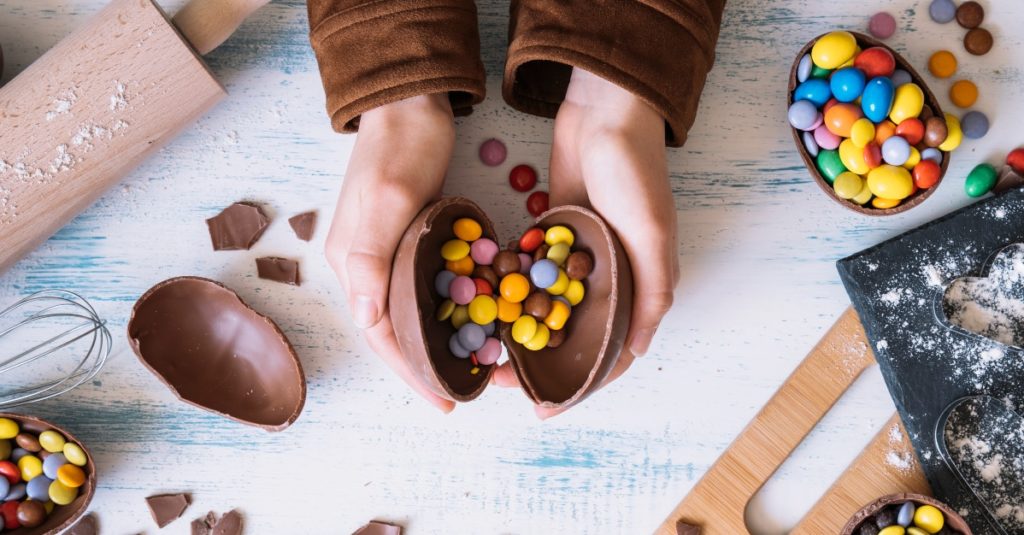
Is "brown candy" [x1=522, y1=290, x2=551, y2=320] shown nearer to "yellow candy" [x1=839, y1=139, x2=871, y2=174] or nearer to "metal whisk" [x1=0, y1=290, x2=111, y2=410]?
"yellow candy" [x1=839, y1=139, x2=871, y2=174]

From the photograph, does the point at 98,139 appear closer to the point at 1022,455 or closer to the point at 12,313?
the point at 12,313

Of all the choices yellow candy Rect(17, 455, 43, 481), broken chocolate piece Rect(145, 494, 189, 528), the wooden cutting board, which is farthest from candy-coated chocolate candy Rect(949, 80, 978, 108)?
yellow candy Rect(17, 455, 43, 481)

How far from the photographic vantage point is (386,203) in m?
0.94

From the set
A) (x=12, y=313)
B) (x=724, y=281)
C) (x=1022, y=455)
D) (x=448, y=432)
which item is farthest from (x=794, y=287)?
(x=12, y=313)

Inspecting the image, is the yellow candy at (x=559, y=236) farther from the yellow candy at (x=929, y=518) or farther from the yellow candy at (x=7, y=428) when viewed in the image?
the yellow candy at (x=7, y=428)

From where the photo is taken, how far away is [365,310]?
922 mm

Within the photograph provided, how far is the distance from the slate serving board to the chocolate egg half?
764 mm

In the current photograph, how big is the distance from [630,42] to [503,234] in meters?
0.31

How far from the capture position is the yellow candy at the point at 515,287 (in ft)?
3.03

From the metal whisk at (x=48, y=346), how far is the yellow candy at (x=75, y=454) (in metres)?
0.09

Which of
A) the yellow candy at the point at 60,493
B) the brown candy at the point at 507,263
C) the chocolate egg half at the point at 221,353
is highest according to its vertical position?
the brown candy at the point at 507,263

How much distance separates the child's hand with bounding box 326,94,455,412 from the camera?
92 cm

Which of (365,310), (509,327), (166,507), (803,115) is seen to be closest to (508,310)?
(509,327)

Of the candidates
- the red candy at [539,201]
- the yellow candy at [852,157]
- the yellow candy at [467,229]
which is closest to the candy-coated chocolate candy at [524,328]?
the yellow candy at [467,229]
